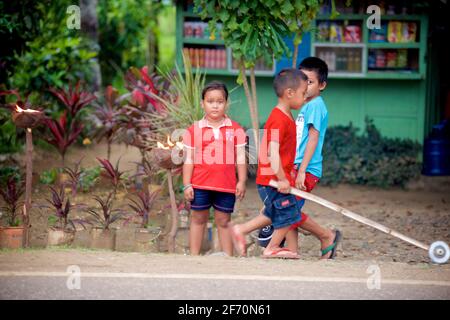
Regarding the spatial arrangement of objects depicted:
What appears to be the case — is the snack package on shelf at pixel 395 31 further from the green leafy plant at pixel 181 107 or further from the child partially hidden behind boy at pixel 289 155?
the child partially hidden behind boy at pixel 289 155

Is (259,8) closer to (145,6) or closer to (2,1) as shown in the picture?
(2,1)

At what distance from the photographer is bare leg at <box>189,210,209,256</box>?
6.46 metres

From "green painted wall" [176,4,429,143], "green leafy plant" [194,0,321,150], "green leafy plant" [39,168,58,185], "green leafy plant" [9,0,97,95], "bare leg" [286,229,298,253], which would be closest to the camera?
"bare leg" [286,229,298,253]

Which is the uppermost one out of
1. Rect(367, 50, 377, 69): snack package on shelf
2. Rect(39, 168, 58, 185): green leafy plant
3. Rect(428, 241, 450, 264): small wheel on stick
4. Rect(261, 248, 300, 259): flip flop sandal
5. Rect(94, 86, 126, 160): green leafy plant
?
Rect(367, 50, 377, 69): snack package on shelf

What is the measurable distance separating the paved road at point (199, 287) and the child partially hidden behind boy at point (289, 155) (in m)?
0.86

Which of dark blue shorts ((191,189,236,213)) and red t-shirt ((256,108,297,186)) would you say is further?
dark blue shorts ((191,189,236,213))

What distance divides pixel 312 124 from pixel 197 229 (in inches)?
48.6

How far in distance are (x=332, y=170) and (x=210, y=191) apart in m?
4.76

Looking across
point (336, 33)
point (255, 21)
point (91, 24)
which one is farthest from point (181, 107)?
point (91, 24)

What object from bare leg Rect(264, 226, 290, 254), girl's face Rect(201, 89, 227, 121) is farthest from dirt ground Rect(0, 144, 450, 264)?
girl's face Rect(201, 89, 227, 121)

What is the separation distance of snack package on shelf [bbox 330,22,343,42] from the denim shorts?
5.27 m

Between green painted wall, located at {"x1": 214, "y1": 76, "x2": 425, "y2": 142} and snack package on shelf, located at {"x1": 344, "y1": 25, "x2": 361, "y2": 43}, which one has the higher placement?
snack package on shelf, located at {"x1": 344, "y1": 25, "x2": 361, "y2": 43}

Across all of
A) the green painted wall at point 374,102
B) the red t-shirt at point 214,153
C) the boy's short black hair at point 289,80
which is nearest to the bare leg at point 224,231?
the red t-shirt at point 214,153

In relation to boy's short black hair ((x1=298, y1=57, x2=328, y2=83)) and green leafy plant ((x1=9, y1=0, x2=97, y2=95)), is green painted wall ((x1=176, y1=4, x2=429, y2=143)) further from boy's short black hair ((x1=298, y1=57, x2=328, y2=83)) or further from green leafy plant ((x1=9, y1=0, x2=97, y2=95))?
boy's short black hair ((x1=298, y1=57, x2=328, y2=83))
